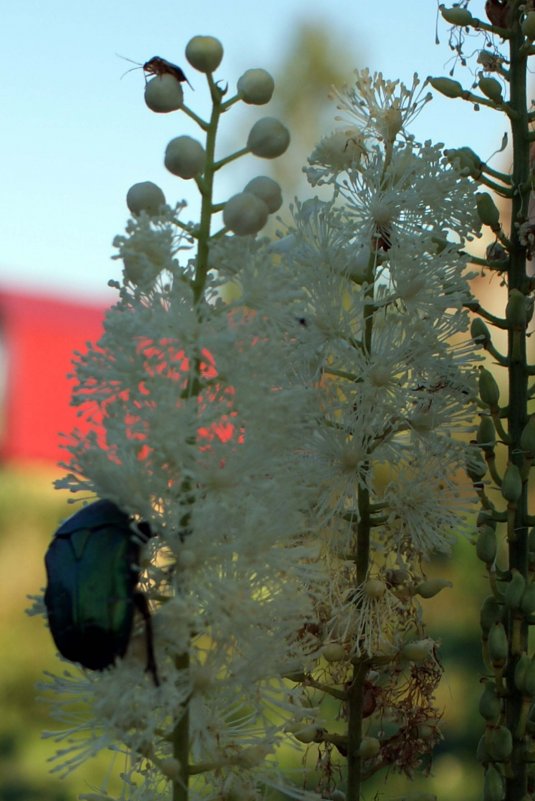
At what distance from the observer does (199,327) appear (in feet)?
3.32

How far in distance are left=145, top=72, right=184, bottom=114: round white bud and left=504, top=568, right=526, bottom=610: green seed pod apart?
1.84 feet

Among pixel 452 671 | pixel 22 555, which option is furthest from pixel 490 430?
pixel 22 555

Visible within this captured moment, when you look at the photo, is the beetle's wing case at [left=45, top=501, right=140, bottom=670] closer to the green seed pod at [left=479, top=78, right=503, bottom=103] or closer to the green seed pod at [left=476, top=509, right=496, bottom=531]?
the green seed pod at [left=476, top=509, right=496, bottom=531]

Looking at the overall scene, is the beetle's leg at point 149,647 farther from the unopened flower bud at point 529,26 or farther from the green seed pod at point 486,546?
the unopened flower bud at point 529,26

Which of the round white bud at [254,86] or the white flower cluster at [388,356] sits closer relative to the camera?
Answer: the round white bud at [254,86]

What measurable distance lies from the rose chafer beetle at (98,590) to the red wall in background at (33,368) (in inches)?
352

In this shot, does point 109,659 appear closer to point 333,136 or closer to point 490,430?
point 490,430

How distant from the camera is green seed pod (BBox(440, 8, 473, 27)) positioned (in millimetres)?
1305

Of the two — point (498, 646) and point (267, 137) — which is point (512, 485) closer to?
point (498, 646)

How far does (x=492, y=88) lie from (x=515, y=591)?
55 centimetres

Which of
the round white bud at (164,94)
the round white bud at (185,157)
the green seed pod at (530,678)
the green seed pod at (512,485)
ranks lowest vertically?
the green seed pod at (530,678)

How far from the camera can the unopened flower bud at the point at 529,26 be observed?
1.26 meters

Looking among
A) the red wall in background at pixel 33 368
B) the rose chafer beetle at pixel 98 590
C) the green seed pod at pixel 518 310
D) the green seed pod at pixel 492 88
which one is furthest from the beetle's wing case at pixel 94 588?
the red wall in background at pixel 33 368

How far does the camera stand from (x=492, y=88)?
4.23 ft
